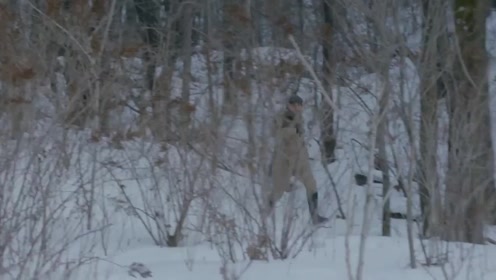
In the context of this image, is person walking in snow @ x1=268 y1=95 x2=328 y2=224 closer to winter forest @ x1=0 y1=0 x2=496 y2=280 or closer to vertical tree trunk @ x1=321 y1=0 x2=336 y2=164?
winter forest @ x1=0 y1=0 x2=496 y2=280

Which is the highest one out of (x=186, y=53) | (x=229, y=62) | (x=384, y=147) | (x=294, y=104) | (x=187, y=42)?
(x=187, y=42)

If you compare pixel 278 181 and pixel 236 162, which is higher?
pixel 236 162

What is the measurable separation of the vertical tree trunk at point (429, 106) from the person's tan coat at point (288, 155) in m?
0.91

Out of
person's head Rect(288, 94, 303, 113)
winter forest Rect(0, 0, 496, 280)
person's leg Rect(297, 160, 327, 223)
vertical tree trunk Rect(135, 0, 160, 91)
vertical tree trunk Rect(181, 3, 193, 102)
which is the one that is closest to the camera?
winter forest Rect(0, 0, 496, 280)

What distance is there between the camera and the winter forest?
797 centimetres

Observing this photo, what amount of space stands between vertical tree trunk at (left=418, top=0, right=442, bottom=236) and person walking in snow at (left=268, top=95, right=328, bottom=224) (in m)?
0.85

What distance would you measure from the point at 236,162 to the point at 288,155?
1.29 feet

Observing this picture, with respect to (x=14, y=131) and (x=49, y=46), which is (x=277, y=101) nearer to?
(x=14, y=131)

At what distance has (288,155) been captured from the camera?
902 centimetres

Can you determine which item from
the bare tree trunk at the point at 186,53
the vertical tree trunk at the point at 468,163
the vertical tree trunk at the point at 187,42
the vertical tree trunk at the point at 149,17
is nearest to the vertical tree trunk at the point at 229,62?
the bare tree trunk at the point at 186,53

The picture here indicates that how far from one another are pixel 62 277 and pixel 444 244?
9.09ft

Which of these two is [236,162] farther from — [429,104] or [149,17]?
[149,17]

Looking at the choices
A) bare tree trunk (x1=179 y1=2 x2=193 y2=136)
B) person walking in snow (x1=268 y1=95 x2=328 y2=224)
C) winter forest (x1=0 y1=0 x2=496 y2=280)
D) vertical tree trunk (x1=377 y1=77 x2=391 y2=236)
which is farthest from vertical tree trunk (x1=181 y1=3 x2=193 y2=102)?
person walking in snow (x1=268 y1=95 x2=328 y2=224)

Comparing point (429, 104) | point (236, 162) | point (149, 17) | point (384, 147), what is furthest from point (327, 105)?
point (149, 17)
